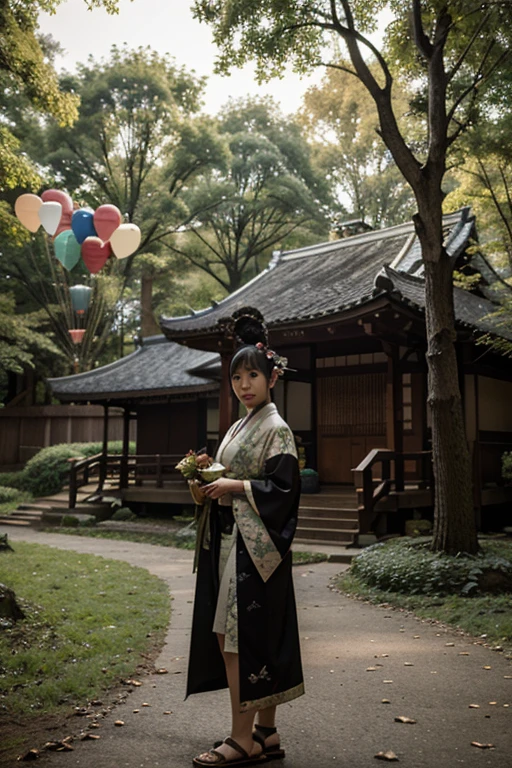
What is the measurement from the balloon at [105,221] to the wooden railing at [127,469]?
20.9ft

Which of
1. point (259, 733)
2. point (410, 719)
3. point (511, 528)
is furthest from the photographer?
point (511, 528)

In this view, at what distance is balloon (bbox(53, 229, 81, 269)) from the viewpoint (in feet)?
44.1

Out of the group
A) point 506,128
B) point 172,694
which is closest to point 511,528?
point 506,128

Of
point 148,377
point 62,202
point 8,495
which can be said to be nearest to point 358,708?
point 62,202

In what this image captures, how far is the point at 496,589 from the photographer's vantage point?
7.22m

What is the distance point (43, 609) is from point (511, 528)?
364 inches

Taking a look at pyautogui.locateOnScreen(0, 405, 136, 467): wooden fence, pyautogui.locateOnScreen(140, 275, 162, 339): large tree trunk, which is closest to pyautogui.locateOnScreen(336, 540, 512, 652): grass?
pyautogui.locateOnScreen(0, 405, 136, 467): wooden fence

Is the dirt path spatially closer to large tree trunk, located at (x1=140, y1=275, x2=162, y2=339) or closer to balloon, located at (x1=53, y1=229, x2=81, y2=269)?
balloon, located at (x1=53, y1=229, x2=81, y2=269)

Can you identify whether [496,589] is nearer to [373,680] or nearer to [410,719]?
[373,680]

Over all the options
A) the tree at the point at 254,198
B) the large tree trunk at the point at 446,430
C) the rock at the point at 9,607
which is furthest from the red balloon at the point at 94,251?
the tree at the point at 254,198

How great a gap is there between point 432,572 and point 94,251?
8.97 meters

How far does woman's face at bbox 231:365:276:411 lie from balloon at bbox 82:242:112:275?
34.1 ft

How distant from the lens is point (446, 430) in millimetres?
8188

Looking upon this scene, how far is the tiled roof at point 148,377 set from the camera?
17994 mm
